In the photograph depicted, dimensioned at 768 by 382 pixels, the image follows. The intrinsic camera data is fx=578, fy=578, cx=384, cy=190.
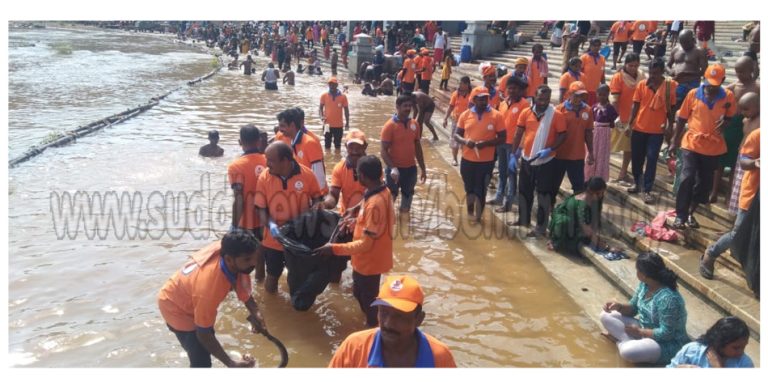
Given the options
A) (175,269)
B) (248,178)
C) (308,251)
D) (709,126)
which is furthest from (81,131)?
(709,126)

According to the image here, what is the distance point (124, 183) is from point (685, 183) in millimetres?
8371

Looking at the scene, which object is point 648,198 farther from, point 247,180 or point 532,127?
point 247,180

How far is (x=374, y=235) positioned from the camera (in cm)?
447

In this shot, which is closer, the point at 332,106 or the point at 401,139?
the point at 401,139

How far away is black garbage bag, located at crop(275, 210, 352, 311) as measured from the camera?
4.93 metres

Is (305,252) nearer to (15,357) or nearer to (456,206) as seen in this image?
(15,357)

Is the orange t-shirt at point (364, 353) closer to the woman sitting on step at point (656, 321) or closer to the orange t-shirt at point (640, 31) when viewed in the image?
the woman sitting on step at point (656, 321)

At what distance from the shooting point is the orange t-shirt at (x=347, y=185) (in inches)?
220

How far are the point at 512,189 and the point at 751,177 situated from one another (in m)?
3.39

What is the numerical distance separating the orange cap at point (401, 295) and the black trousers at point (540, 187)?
4822 mm

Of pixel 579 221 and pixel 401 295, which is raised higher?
pixel 401 295

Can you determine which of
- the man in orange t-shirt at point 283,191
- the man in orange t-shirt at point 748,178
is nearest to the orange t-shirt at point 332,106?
the man in orange t-shirt at point 283,191

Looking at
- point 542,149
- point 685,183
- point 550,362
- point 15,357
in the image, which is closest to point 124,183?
point 15,357

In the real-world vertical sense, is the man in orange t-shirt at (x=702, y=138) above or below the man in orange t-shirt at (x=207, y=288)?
above
